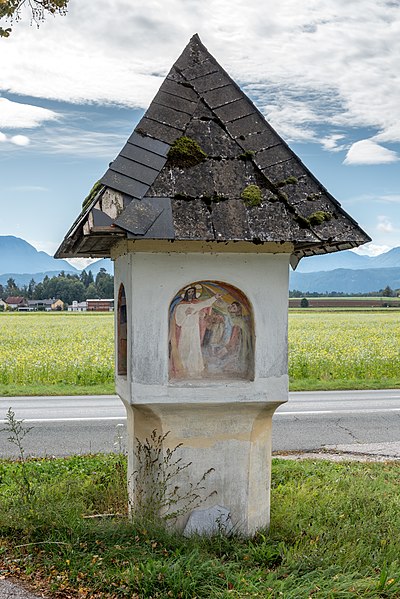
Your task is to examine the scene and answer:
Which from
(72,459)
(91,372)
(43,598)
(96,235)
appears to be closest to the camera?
(43,598)

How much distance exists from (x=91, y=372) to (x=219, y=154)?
12.9 meters

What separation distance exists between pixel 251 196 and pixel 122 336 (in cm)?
180

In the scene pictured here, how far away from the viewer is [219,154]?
228 inches

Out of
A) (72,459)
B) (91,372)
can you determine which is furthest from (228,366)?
(91,372)

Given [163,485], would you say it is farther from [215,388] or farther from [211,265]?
[211,265]

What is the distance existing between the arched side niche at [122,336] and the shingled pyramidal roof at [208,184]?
540 millimetres

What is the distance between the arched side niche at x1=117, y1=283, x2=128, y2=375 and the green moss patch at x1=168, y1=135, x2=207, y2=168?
4.20 feet

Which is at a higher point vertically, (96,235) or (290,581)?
(96,235)

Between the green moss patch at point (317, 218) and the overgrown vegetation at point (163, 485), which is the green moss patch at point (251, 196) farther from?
the overgrown vegetation at point (163, 485)

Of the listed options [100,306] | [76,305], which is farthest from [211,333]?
[76,305]

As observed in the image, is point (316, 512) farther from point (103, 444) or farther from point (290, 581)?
point (103, 444)

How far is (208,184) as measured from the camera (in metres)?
5.64

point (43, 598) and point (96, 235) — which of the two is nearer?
point (43, 598)

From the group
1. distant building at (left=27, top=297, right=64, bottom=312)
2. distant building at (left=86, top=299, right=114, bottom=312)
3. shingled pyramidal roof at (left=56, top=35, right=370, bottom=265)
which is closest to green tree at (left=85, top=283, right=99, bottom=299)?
distant building at (left=27, top=297, right=64, bottom=312)
